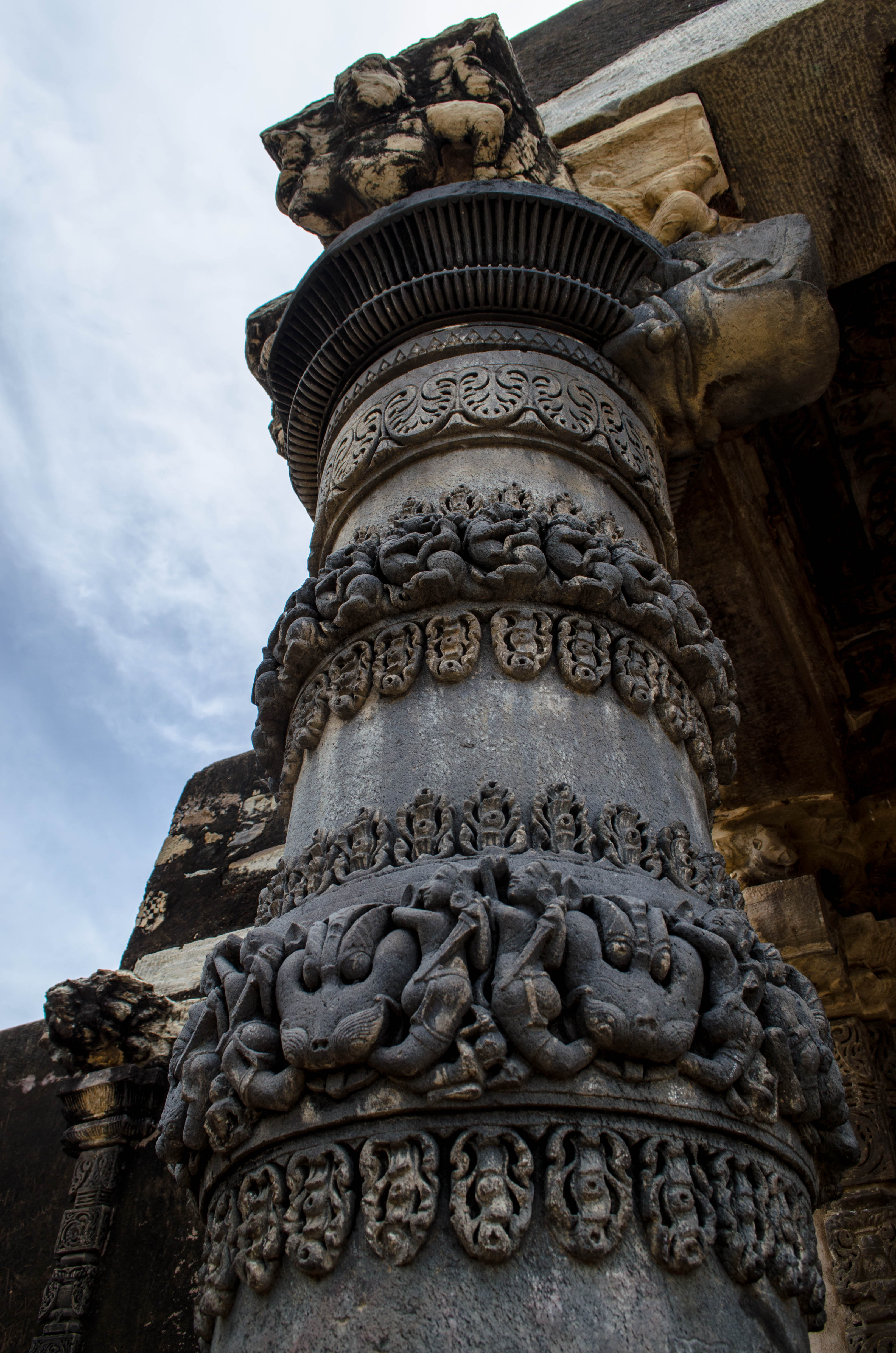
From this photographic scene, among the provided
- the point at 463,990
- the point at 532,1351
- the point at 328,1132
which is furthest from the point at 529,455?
the point at 532,1351

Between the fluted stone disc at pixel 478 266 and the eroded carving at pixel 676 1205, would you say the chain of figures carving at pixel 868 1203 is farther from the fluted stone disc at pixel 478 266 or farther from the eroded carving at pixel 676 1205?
the fluted stone disc at pixel 478 266

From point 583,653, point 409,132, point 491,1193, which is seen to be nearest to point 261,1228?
point 491,1193

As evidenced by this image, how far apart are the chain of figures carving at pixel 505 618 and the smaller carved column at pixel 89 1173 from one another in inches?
61.4

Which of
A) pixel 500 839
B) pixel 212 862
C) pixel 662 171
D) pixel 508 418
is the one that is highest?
pixel 662 171

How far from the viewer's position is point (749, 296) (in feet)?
8.15

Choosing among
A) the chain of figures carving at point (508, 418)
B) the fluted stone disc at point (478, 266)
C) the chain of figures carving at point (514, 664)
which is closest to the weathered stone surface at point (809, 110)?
the fluted stone disc at point (478, 266)

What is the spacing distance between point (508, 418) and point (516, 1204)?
5.56 ft

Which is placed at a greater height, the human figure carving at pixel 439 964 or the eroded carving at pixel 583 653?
the eroded carving at pixel 583 653

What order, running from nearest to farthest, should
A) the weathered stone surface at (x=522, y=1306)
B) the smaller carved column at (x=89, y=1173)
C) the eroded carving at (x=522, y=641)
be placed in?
the weathered stone surface at (x=522, y=1306), the eroded carving at (x=522, y=641), the smaller carved column at (x=89, y=1173)

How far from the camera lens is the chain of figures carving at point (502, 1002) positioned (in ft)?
4.00

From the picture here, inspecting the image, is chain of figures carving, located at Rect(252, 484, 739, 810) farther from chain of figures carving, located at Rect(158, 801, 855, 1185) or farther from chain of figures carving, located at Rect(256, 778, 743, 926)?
chain of figures carving, located at Rect(158, 801, 855, 1185)

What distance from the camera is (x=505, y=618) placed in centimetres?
184

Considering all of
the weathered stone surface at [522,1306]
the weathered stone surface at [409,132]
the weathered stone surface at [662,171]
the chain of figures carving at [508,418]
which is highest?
the weathered stone surface at [662,171]

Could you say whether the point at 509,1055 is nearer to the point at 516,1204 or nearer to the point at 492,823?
the point at 516,1204
